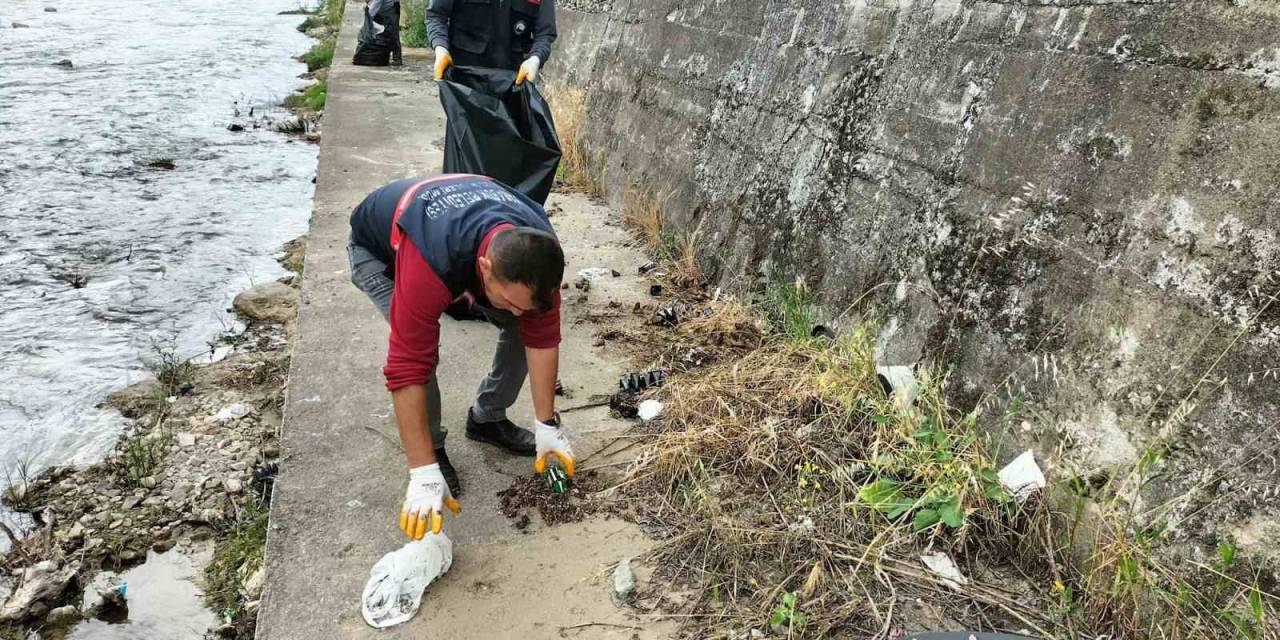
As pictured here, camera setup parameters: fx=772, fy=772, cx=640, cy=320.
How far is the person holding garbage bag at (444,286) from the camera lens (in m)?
1.92

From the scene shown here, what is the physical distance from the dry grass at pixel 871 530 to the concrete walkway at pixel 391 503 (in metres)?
0.25

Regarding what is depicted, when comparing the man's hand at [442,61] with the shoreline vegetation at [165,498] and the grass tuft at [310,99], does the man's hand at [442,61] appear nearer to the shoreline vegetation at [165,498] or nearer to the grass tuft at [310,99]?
the shoreline vegetation at [165,498]

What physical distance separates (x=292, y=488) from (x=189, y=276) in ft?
10.6

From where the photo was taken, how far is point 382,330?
11.2ft

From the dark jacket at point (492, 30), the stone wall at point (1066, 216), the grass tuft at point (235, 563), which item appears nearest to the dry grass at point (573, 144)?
the dark jacket at point (492, 30)

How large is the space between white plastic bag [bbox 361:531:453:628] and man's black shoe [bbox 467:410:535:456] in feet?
2.07

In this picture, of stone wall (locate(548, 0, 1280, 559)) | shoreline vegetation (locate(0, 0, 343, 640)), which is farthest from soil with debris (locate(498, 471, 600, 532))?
stone wall (locate(548, 0, 1280, 559))

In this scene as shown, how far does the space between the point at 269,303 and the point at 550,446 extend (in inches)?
111

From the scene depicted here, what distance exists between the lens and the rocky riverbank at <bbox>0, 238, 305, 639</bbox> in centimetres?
240

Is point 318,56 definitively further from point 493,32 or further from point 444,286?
point 444,286

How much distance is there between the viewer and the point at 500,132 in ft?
12.1

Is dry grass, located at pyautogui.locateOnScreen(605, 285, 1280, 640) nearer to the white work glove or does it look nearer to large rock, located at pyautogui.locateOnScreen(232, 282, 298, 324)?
the white work glove

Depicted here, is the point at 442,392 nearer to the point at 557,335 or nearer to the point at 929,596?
the point at 557,335

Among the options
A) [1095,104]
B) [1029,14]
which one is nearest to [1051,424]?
[1095,104]
